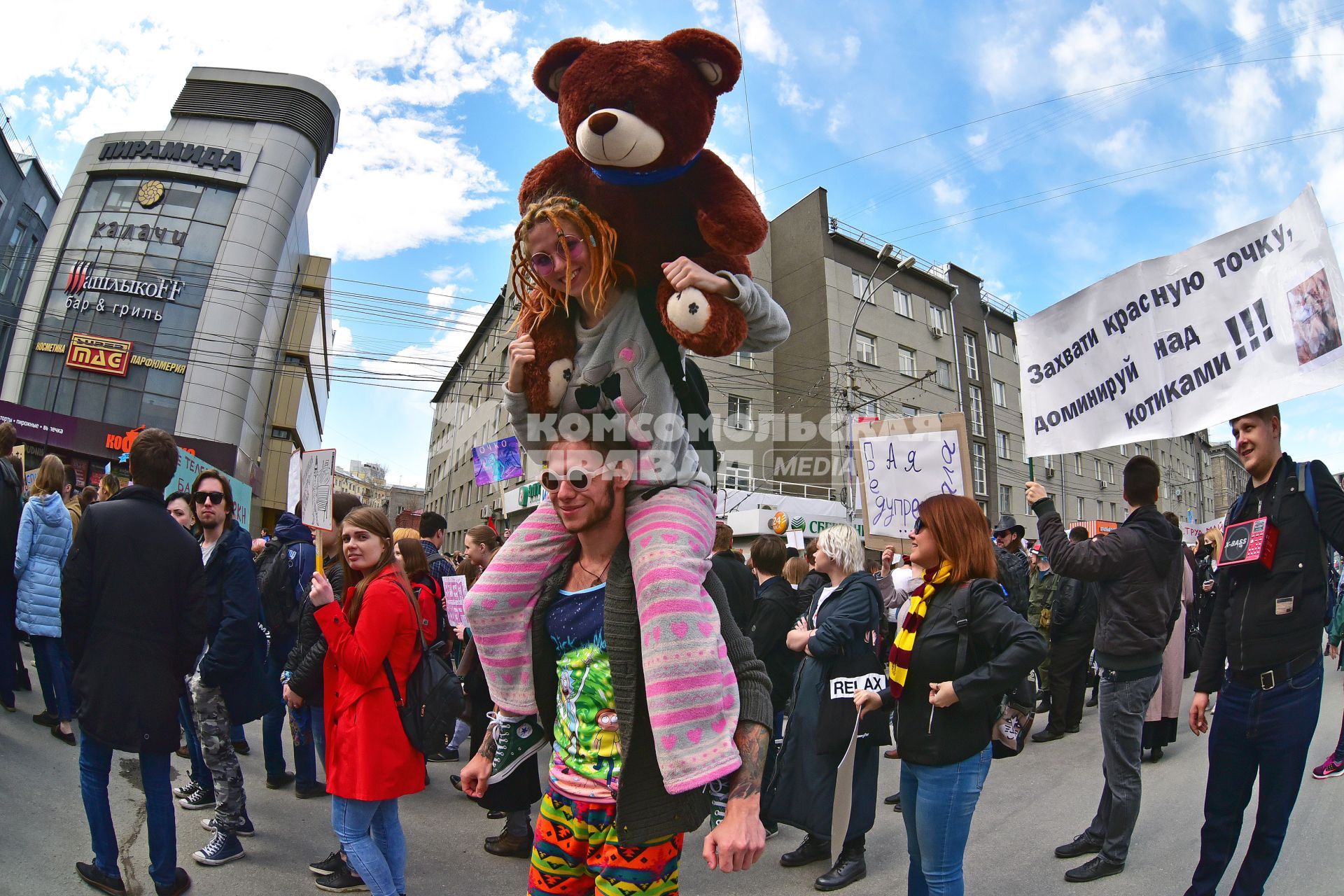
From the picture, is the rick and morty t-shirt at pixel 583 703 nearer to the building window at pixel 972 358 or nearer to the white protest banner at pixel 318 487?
the white protest banner at pixel 318 487

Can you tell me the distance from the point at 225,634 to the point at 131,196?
34.0 metres

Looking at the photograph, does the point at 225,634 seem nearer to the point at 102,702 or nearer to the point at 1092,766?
the point at 102,702

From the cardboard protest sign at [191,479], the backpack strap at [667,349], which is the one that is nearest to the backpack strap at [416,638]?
the backpack strap at [667,349]

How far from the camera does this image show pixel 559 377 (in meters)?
2.20

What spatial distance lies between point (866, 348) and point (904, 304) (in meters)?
3.49

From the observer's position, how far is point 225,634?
424cm

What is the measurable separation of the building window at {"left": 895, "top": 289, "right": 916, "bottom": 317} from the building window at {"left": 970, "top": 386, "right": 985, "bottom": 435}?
531 centimetres

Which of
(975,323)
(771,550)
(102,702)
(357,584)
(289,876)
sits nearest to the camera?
(102,702)

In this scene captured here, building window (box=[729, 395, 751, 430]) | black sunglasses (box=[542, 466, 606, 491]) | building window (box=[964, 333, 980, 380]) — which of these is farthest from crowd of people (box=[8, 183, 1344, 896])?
building window (box=[964, 333, 980, 380])

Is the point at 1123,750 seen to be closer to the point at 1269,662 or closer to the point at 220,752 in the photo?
the point at 1269,662

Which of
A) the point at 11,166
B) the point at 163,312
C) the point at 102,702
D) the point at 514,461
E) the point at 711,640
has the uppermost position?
the point at 11,166

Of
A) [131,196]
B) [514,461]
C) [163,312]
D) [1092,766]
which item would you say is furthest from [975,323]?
[131,196]

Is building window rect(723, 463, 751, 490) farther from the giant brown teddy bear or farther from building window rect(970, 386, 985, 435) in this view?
the giant brown teddy bear

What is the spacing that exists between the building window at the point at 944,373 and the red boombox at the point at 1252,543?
99.9ft
